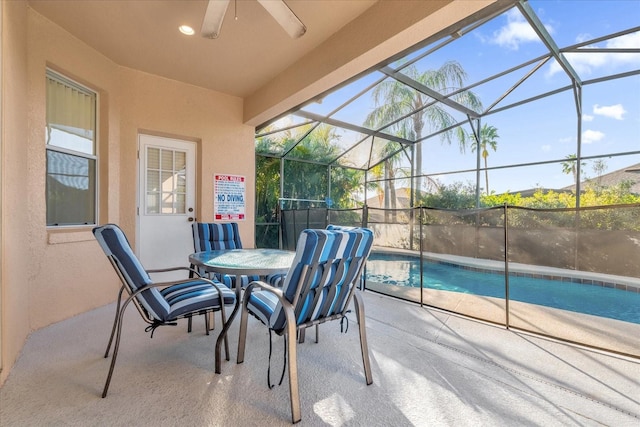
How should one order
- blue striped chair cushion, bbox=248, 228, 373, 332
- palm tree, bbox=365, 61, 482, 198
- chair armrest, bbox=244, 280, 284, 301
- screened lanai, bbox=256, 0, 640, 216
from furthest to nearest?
palm tree, bbox=365, 61, 482, 198 < screened lanai, bbox=256, 0, 640, 216 < chair armrest, bbox=244, 280, 284, 301 < blue striped chair cushion, bbox=248, 228, 373, 332

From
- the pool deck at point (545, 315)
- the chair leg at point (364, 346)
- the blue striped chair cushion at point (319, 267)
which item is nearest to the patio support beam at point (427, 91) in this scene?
the pool deck at point (545, 315)

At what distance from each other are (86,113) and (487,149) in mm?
8978

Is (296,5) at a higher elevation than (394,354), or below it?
higher

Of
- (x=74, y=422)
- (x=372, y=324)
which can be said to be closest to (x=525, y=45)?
(x=372, y=324)

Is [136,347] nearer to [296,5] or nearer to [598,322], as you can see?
[296,5]

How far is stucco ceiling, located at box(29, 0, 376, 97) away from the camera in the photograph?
2.41 metres

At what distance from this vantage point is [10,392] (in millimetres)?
1618

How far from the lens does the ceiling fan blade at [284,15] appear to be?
6.19ft

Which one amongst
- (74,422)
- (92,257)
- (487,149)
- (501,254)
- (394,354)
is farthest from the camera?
(487,149)

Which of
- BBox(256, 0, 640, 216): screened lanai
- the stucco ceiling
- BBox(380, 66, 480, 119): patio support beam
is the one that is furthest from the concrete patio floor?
BBox(380, 66, 480, 119): patio support beam

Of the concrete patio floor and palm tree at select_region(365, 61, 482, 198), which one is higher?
palm tree at select_region(365, 61, 482, 198)

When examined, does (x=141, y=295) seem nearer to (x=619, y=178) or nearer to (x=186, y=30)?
(x=186, y=30)

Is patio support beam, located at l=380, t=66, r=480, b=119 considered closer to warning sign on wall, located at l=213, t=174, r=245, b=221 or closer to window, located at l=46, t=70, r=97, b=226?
warning sign on wall, located at l=213, t=174, r=245, b=221

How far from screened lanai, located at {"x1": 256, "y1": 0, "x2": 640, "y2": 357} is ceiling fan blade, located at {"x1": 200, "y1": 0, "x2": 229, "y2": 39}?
5.53ft
